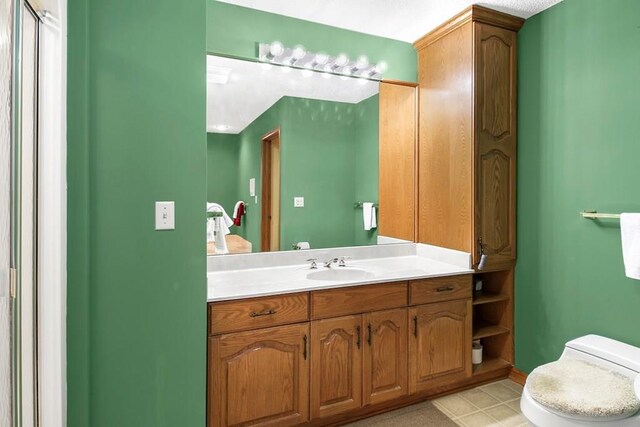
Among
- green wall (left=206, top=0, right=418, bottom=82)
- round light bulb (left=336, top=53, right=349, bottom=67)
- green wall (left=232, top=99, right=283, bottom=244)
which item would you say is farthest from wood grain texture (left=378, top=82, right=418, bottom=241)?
green wall (left=232, top=99, right=283, bottom=244)

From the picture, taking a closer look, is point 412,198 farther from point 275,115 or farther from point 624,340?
point 624,340

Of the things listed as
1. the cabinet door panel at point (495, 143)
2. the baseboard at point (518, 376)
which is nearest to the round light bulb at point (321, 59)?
the cabinet door panel at point (495, 143)

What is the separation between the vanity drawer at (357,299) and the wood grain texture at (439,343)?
0.15 m

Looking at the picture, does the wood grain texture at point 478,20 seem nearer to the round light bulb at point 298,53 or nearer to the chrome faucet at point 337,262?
the round light bulb at point 298,53

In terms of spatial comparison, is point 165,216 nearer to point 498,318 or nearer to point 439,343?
point 439,343

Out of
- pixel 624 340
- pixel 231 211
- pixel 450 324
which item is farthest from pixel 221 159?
pixel 624 340

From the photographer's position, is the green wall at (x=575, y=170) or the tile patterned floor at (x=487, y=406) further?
the tile patterned floor at (x=487, y=406)

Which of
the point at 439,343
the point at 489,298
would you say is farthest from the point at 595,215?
the point at 439,343

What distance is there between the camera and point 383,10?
7.52 feet

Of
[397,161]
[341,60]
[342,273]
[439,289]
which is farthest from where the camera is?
[397,161]

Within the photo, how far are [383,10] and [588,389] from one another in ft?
7.36

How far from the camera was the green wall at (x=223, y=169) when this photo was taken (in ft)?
7.38

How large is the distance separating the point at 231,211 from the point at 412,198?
132 centimetres

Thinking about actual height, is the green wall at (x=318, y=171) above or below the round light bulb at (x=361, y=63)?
below
